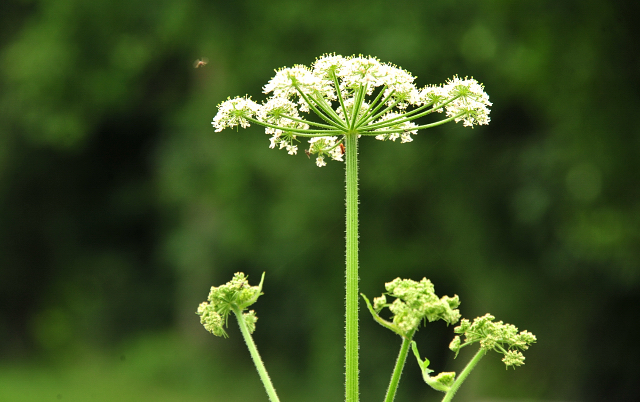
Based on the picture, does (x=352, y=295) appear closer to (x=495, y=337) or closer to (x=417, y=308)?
(x=417, y=308)

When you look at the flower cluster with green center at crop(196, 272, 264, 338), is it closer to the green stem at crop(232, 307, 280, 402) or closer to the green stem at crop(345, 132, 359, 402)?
the green stem at crop(232, 307, 280, 402)

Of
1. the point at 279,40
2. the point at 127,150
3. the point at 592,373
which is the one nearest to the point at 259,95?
the point at 279,40

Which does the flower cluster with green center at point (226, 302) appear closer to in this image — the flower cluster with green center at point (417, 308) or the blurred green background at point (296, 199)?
the flower cluster with green center at point (417, 308)

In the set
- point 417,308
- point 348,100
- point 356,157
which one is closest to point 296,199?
point 348,100

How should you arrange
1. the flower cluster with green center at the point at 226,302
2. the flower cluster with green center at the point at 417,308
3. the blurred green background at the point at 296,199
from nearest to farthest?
the flower cluster with green center at the point at 417,308, the flower cluster with green center at the point at 226,302, the blurred green background at the point at 296,199

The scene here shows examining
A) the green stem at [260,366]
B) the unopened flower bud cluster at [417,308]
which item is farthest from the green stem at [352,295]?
the green stem at [260,366]

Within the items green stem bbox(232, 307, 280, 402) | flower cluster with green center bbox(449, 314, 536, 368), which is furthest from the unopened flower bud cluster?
green stem bbox(232, 307, 280, 402)

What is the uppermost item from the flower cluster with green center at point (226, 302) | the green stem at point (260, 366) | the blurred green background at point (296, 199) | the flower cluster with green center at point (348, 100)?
the blurred green background at point (296, 199)

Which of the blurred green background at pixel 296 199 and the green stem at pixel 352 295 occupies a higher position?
the blurred green background at pixel 296 199
